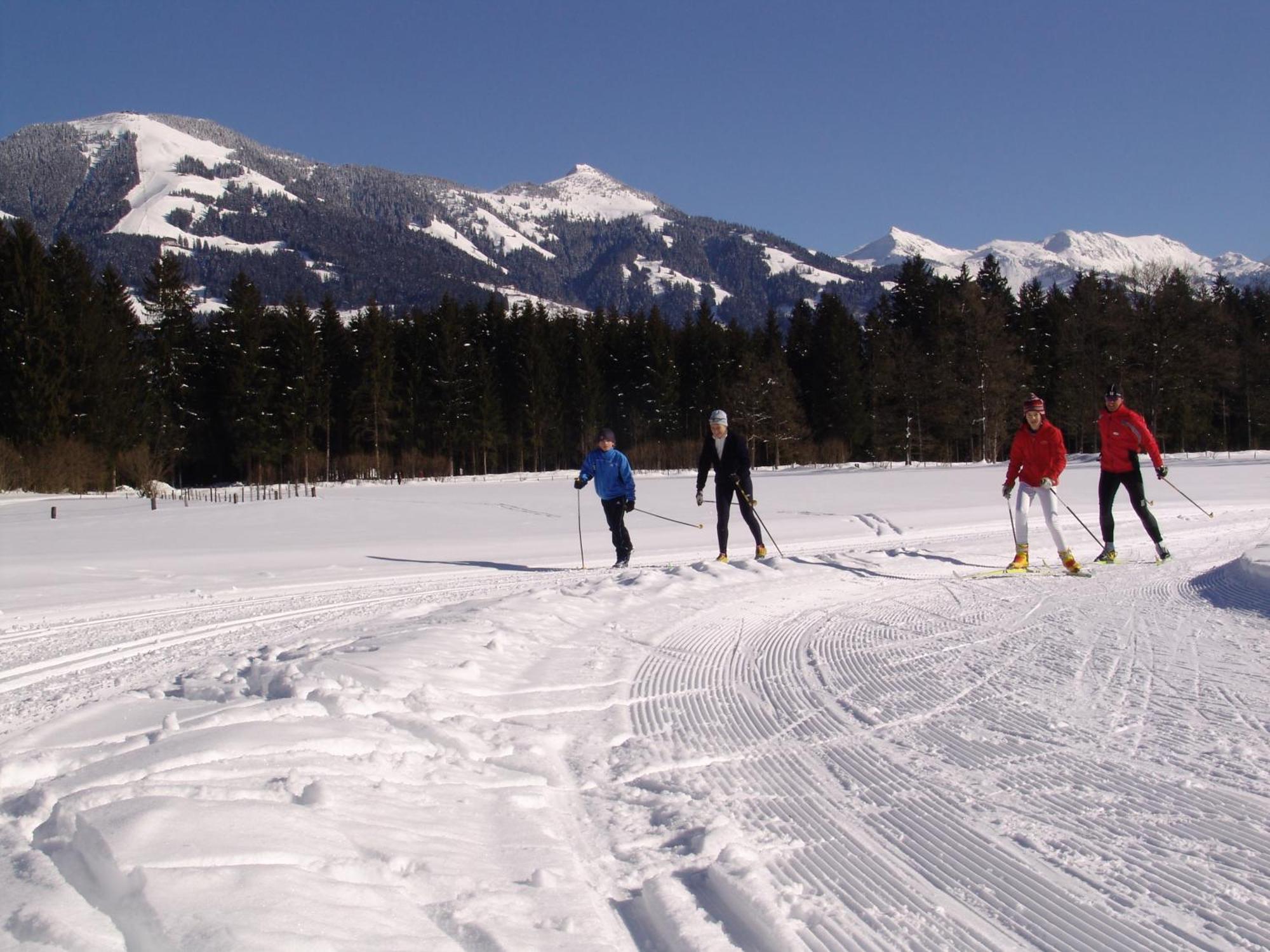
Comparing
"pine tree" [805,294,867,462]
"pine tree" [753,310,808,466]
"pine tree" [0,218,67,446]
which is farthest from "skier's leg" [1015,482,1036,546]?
"pine tree" [805,294,867,462]

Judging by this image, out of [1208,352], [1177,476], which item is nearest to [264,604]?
[1177,476]

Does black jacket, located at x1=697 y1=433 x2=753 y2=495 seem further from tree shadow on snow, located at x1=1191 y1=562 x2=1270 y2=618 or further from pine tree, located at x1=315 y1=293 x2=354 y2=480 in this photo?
pine tree, located at x1=315 y1=293 x2=354 y2=480

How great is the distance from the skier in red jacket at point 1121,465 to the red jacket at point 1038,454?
2.71 ft

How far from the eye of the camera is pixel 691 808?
3.04 m

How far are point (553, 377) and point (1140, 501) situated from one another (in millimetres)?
50345

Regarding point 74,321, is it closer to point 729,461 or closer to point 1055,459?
point 729,461

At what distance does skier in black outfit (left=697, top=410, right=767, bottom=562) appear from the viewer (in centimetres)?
1076

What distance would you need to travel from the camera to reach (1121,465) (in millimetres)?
9992

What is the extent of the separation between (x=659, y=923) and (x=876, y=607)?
5455 mm

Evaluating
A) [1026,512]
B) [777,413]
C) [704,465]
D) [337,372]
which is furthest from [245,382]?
[1026,512]

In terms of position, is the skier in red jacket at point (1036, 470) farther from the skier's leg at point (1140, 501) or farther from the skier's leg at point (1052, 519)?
the skier's leg at point (1140, 501)

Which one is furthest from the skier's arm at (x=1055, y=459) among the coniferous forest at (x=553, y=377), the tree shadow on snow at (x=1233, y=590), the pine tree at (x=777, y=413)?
the pine tree at (x=777, y=413)

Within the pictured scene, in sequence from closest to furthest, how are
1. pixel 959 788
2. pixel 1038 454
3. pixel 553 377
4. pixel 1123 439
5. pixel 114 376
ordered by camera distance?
pixel 959 788 < pixel 1038 454 < pixel 1123 439 < pixel 114 376 < pixel 553 377

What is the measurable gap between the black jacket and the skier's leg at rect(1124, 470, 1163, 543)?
4.35 meters
